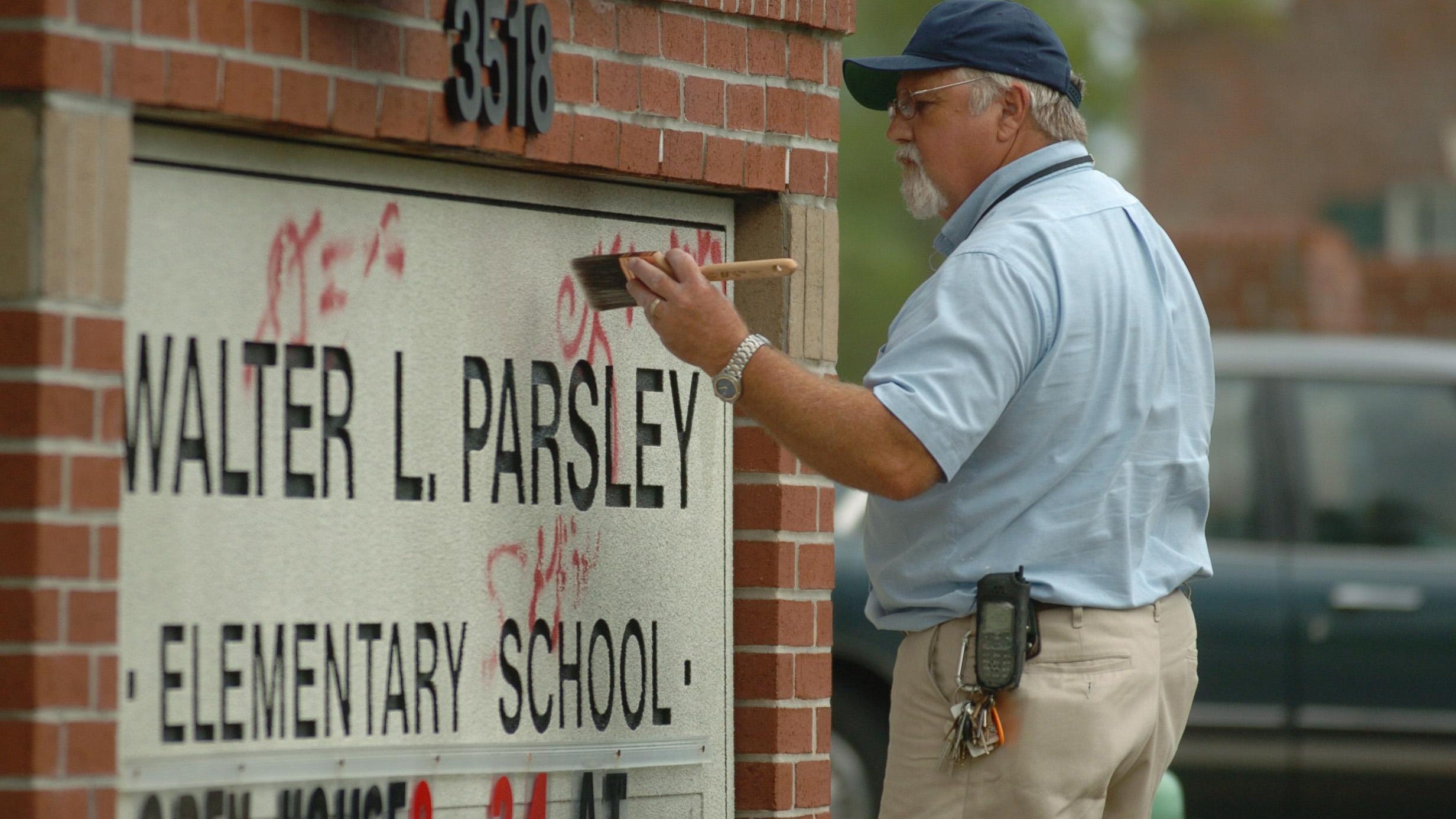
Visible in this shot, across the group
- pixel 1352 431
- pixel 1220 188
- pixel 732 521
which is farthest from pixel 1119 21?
pixel 732 521

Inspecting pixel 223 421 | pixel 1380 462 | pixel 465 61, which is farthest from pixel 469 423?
pixel 1380 462

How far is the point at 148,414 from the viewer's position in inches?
118

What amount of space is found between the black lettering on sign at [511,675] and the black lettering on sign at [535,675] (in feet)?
0.06

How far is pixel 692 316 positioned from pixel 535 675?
0.73m

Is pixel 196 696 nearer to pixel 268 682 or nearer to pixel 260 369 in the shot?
pixel 268 682

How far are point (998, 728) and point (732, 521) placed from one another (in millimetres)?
867

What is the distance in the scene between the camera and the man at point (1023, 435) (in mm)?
3094

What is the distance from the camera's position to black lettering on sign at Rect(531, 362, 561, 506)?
139 inches

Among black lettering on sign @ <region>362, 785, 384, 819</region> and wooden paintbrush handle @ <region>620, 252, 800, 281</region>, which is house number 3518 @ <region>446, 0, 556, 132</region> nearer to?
wooden paintbrush handle @ <region>620, 252, 800, 281</region>

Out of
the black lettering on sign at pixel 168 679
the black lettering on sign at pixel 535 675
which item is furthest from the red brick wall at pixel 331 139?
the black lettering on sign at pixel 535 675

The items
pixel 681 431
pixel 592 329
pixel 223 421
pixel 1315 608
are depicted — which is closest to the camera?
pixel 223 421

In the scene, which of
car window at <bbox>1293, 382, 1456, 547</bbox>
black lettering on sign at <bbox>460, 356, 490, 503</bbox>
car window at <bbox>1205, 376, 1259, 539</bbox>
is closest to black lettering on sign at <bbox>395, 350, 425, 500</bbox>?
black lettering on sign at <bbox>460, 356, 490, 503</bbox>

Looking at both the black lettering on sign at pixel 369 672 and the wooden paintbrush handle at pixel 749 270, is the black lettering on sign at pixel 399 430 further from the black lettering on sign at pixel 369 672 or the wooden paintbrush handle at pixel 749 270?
the wooden paintbrush handle at pixel 749 270

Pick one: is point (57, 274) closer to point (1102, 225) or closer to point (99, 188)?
point (99, 188)
